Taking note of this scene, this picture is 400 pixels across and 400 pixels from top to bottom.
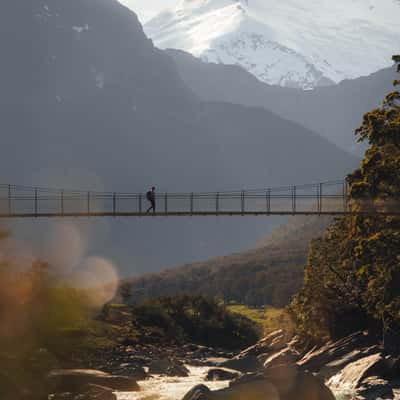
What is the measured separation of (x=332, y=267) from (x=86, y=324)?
Result: 2461 cm

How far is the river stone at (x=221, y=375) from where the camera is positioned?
2089 inches

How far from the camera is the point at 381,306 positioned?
44812mm

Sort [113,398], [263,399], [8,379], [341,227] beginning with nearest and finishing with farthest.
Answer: [8,379] < [263,399] < [113,398] < [341,227]

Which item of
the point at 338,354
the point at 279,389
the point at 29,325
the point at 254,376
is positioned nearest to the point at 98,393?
the point at 254,376

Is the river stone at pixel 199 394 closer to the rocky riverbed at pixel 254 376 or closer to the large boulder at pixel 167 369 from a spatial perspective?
the rocky riverbed at pixel 254 376

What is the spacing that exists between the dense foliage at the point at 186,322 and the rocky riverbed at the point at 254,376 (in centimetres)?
1327

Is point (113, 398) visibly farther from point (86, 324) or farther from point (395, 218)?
point (395, 218)

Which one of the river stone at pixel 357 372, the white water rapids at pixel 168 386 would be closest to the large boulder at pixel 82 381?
the white water rapids at pixel 168 386

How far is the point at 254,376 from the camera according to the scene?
3788cm

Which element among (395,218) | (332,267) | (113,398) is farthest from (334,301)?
(113,398)

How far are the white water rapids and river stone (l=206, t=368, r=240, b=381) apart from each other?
0.66 metres

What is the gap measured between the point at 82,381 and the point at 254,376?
9.05 meters

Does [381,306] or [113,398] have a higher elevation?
[381,306]

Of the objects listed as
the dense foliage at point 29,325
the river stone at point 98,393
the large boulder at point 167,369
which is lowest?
the large boulder at point 167,369
